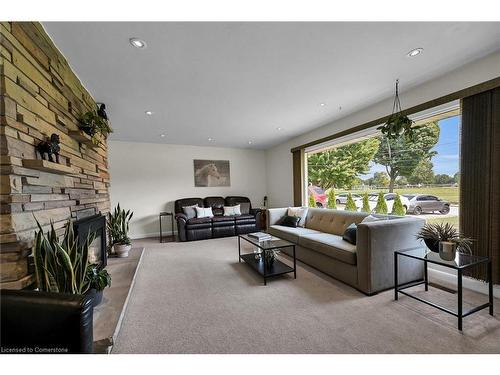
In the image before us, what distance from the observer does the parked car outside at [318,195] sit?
4950 millimetres

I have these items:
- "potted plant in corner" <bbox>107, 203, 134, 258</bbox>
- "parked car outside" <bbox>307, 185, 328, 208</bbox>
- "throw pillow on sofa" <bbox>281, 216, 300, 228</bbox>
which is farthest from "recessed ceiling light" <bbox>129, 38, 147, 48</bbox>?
"parked car outside" <bbox>307, 185, 328, 208</bbox>

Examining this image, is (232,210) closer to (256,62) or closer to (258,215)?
(258,215)

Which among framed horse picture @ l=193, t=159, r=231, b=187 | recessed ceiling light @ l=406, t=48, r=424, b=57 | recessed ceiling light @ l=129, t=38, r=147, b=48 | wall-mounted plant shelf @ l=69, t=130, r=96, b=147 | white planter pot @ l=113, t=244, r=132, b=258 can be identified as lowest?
white planter pot @ l=113, t=244, r=132, b=258

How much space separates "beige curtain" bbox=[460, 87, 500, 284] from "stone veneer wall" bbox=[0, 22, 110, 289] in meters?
3.96

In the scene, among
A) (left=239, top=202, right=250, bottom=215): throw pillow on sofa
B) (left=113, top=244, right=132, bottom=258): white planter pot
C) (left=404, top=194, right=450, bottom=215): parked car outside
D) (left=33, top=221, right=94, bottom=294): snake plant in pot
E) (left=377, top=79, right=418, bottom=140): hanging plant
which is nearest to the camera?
(left=33, top=221, right=94, bottom=294): snake plant in pot

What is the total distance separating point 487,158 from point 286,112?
2509 millimetres

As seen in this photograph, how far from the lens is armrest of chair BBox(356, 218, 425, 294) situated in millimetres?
2268

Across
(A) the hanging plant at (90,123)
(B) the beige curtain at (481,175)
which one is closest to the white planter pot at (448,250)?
(B) the beige curtain at (481,175)

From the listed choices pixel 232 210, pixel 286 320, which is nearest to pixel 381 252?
pixel 286 320

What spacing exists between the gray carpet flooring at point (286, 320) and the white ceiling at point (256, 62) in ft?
7.85

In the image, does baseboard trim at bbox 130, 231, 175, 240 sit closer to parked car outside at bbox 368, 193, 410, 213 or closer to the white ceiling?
the white ceiling

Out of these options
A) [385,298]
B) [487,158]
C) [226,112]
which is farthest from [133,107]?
[487,158]

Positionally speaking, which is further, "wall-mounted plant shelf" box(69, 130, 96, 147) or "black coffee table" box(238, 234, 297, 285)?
"black coffee table" box(238, 234, 297, 285)
